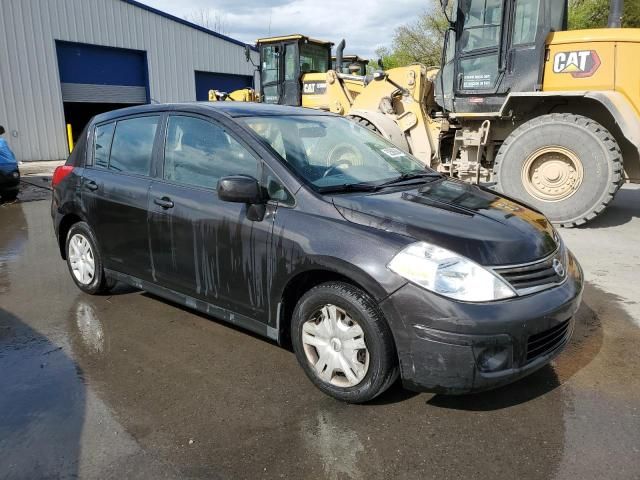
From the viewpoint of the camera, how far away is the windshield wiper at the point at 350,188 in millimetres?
3113

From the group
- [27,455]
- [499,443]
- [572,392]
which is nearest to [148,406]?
[27,455]

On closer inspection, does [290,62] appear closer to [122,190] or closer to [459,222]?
[122,190]

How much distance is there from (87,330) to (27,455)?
1.56 metres

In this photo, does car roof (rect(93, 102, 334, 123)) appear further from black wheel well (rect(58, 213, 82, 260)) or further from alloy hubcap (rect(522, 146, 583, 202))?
alloy hubcap (rect(522, 146, 583, 202))

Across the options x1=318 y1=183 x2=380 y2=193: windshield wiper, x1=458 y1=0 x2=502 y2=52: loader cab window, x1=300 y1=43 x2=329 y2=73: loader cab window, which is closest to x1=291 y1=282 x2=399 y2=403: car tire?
x1=318 y1=183 x2=380 y2=193: windshield wiper

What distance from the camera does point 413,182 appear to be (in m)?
3.58

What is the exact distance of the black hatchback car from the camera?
2.56 meters

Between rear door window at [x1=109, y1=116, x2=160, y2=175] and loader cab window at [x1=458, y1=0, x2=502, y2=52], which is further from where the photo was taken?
loader cab window at [x1=458, y1=0, x2=502, y2=52]

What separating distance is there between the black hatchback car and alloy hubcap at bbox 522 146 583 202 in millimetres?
3922

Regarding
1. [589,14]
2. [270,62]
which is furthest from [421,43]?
[270,62]

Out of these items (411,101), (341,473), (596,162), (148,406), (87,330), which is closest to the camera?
(341,473)

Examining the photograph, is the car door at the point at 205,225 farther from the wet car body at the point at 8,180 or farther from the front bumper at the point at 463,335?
the wet car body at the point at 8,180

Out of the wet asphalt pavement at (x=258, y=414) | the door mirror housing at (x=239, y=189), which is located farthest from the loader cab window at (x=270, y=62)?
the door mirror housing at (x=239, y=189)

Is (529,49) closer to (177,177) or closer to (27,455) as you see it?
(177,177)
